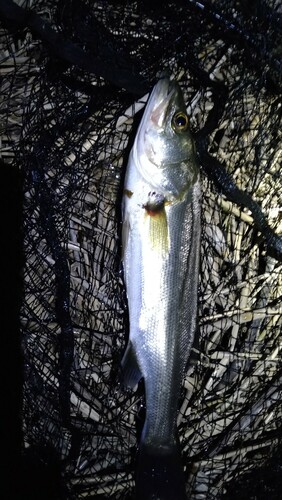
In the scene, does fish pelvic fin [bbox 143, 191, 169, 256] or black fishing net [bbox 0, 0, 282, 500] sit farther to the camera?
black fishing net [bbox 0, 0, 282, 500]

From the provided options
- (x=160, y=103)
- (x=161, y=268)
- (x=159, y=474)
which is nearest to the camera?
(x=160, y=103)

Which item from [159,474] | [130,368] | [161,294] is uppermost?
[161,294]

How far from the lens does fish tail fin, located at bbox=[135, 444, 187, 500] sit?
6.66 feet

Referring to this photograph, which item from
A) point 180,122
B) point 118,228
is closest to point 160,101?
point 180,122

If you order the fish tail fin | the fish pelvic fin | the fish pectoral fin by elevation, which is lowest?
the fish tail fin

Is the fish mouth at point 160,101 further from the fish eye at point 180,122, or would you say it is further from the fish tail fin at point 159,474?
the fish tail fin at point 159,474

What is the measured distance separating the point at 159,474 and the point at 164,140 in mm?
1481

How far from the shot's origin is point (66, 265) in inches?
81.3

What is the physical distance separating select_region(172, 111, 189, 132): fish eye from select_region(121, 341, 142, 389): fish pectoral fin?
36.8 inches

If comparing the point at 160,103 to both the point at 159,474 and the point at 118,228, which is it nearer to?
the point at 118,228

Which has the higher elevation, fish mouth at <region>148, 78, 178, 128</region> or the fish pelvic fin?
fish mouth at <region>148, 78, 178, 128</region>

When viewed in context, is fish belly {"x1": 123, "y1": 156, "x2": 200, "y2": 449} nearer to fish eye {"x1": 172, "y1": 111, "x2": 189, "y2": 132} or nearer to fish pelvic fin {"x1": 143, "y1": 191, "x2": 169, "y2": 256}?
fish pelvic fin {"x1": 143, "y1": 191, "x2": 169, "y2": 256}

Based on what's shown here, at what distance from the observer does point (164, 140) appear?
184 centimetres

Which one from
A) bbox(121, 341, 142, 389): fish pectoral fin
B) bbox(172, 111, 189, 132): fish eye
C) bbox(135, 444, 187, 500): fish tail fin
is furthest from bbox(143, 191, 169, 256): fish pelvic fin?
bbox(135, 444, 187, 500): fish tail fin
